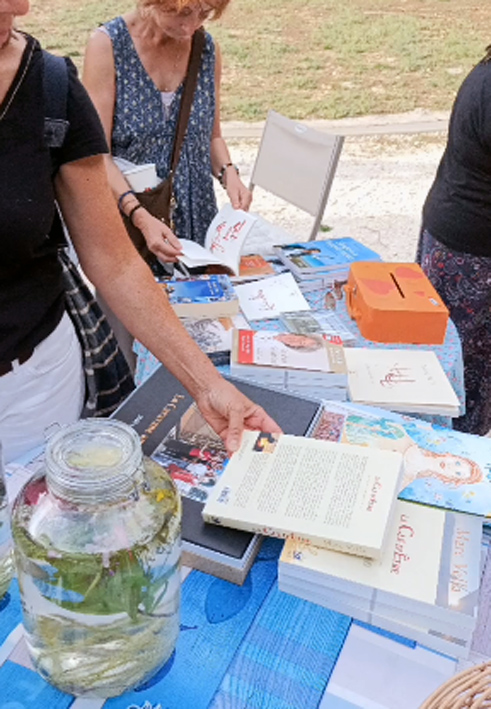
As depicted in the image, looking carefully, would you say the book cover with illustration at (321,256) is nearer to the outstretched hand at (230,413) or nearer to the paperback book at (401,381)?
the paperback book at (401,381)

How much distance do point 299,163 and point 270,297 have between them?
135 centimetres

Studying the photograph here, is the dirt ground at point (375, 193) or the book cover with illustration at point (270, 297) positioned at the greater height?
the book cover with illustration at point (270, 297)

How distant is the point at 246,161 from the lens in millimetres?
5258

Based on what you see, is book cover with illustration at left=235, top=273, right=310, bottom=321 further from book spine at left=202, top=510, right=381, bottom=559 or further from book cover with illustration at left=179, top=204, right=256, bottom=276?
book spine at left=202, top=510, right=381, bottom=559

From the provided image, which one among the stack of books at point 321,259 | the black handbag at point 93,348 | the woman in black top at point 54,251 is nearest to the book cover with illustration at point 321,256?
the stack of books at point 321,259

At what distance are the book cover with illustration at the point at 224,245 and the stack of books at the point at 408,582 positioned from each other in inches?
44.4

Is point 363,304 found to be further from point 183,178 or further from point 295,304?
point 183,178

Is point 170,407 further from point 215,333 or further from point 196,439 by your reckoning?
point 215,333

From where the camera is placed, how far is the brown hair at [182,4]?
190cm

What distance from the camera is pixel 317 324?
1708 mm

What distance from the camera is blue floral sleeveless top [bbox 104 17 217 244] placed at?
211 centimetres

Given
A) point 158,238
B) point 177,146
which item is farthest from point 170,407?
point 177,146

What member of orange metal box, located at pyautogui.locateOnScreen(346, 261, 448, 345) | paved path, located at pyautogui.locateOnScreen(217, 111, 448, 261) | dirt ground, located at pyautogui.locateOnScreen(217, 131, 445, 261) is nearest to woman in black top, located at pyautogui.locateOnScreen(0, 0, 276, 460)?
orange metal box, located at pyautogui.locateOnScreen(346, 261, 448, 345)

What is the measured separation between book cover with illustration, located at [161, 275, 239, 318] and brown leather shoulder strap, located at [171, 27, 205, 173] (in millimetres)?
641
